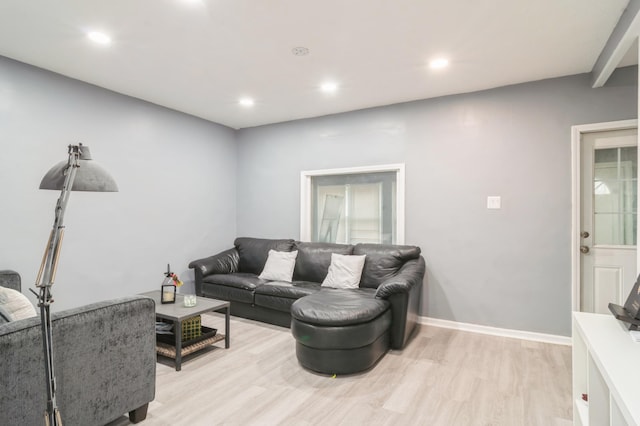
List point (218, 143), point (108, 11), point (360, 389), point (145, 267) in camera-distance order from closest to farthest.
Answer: point (108, 11) < point (360, 389) < point (145, 267) < point (218, 143)

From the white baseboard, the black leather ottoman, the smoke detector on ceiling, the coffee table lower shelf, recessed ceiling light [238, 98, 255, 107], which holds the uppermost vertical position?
→ recessed ceiling light [238, 98, 255, 107]

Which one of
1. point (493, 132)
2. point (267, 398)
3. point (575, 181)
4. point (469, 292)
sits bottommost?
point (267, 398)

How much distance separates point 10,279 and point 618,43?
493 centimetres

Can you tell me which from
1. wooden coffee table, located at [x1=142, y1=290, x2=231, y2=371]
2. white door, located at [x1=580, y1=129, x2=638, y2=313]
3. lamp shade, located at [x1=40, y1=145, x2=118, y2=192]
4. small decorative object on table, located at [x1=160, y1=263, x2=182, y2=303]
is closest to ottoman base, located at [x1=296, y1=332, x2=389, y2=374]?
wooden coffee table, located at [x1=142, y1=290, x2=231, y2=371]

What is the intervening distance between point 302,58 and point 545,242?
291 centimetres

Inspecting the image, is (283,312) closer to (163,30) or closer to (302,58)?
(302,58)

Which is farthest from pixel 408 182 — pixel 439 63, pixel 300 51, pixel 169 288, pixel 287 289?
pixel 169 288

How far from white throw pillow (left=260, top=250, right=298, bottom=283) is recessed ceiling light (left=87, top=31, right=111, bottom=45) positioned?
2.78 metres

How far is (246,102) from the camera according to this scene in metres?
4.14

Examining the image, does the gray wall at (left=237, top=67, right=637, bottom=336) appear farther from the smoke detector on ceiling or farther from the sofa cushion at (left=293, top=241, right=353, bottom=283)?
the smoke detector on ceiling

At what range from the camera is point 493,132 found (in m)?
→ 3.61

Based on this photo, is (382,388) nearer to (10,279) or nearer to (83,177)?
(83,177)

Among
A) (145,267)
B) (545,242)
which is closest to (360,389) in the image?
(545,242)

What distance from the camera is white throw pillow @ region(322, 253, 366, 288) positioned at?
3.81 meters
